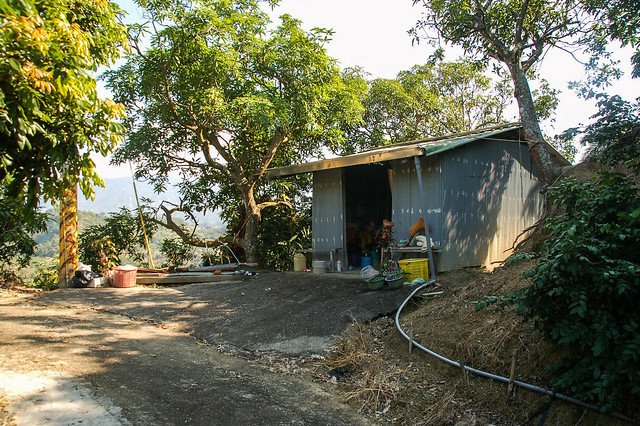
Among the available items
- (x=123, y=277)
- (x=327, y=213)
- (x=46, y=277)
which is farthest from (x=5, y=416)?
(x=46, y=277)

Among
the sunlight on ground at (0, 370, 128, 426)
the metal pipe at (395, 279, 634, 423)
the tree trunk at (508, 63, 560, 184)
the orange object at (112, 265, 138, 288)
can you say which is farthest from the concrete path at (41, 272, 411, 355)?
the tree trunk at (508, 63, 560, 184)

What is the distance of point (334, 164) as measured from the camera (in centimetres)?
1037

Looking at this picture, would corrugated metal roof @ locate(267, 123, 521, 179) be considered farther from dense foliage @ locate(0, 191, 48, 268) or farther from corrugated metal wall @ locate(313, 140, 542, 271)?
dense foliage @ locate(0, 191, 48, 268)

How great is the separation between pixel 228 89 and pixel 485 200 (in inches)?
276

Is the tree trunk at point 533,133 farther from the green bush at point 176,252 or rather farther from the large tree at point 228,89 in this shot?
the green bush at point 176,252

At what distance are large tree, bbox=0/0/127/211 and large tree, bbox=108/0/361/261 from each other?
615cm

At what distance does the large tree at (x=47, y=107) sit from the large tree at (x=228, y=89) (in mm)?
6153

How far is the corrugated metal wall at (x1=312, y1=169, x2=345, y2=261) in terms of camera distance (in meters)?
11.4

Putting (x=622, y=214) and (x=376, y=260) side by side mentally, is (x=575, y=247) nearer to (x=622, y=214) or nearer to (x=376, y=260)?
(x=622, y=214)

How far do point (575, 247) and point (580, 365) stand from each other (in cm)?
103

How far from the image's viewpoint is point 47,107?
4.38 metres

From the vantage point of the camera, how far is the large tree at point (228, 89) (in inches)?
442

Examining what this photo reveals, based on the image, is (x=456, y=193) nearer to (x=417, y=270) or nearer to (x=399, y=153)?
(x=399, y=153)

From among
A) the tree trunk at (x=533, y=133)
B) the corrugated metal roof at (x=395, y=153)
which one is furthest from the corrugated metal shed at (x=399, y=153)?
the tree trunk at (x=533, y=133)
